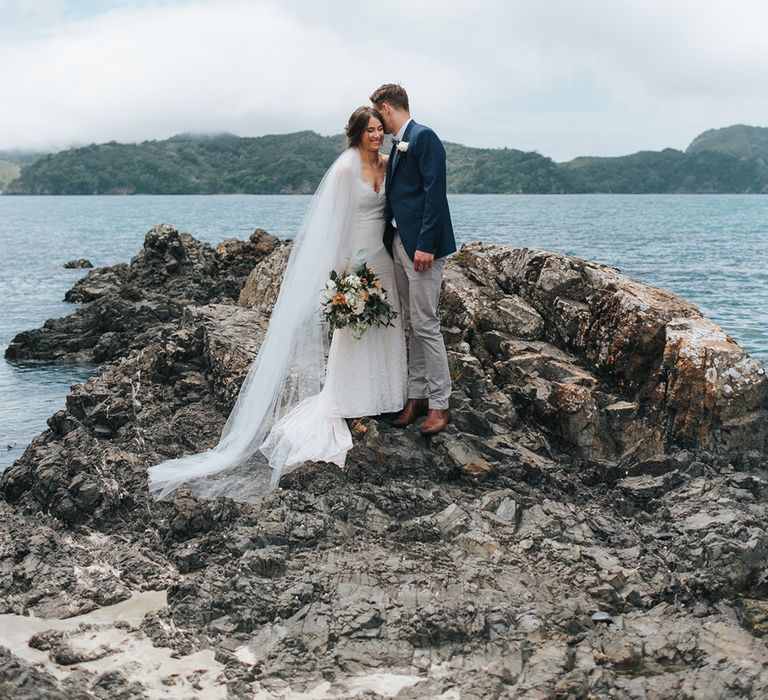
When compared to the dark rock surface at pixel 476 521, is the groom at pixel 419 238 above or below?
above

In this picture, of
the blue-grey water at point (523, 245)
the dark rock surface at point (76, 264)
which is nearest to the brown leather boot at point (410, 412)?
the blue-grey water at point (523, 245)

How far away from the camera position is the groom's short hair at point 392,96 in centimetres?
794

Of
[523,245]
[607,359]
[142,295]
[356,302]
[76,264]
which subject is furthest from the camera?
[523,245]

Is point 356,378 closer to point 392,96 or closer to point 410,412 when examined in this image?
point 410,412

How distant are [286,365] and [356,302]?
124 cm

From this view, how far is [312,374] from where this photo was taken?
9031mm

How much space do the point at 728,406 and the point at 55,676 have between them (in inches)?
259

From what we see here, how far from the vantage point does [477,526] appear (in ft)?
24.2

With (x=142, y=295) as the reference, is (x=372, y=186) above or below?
above

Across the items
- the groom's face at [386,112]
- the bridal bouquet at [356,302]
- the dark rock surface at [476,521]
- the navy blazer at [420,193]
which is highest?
the groom's face at [386,112]

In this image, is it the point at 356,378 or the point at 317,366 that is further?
the point at 317,366

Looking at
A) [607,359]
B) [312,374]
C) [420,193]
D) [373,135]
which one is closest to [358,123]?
[373,135]

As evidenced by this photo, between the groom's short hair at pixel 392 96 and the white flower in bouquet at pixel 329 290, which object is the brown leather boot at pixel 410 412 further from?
the groom's short hair at pixel 392 96

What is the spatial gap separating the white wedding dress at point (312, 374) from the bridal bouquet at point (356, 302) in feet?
0.57
